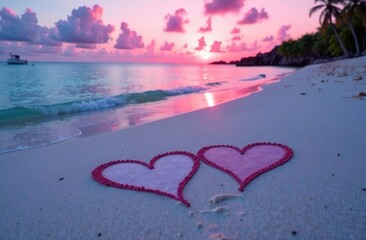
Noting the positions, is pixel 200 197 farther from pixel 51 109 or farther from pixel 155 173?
pixel 51 109

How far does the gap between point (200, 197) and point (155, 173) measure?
2.67 feet

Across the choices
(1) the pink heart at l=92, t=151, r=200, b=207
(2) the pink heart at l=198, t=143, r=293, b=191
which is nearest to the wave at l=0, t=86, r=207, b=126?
(1) the pink heart at l=92, t=151, r=200, b=207

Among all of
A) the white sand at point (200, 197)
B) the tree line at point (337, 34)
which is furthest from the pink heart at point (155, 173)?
the tree line at point (337, 34)

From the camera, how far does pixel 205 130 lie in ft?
17.7

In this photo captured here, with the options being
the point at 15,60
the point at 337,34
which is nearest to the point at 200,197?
the point at 337,34

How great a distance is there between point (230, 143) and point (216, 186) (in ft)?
5.26

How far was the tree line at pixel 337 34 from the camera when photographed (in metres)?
33.6

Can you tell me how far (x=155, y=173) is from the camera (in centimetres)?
326

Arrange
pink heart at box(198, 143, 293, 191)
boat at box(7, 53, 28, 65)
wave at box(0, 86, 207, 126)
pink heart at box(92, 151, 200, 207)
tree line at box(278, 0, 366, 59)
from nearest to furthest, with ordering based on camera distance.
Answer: pink heart at box(92, 151, 200, 207) → pink heart at box(198, 143, 293, 191) → wave at box(0, 86, 207, 126) → tree line at box(278, 0, 366, 59) → boat at box(7, 53, 28, 65)

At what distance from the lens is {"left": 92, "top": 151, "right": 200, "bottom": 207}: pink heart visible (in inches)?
113

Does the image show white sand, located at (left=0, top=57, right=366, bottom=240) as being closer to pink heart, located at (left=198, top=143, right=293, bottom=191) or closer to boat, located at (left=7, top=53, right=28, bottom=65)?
pink heart, located at (left=198, top=143, right=293, bottom=191)

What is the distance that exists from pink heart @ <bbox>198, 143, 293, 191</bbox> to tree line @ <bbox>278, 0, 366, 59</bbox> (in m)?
37.6

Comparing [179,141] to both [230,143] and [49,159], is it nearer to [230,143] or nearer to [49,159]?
[230,143]

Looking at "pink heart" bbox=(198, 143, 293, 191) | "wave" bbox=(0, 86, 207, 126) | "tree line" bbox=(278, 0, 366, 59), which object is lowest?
"wave" bbox=(0, 86, 207, 126)
